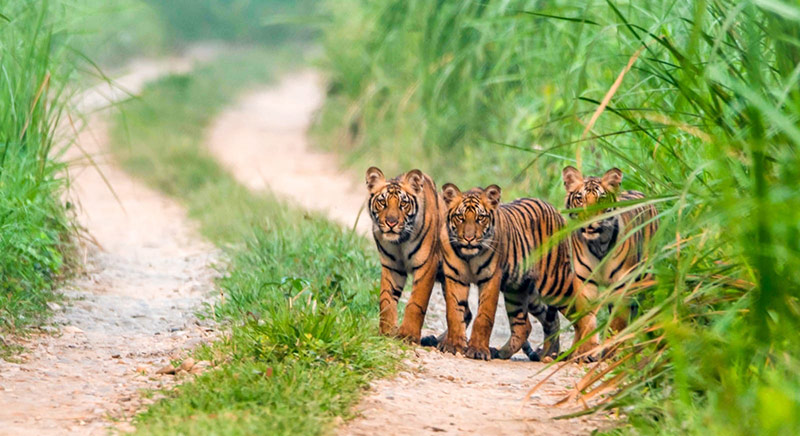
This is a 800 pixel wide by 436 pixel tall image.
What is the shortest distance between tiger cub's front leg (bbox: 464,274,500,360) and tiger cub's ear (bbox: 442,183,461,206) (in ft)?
1.28

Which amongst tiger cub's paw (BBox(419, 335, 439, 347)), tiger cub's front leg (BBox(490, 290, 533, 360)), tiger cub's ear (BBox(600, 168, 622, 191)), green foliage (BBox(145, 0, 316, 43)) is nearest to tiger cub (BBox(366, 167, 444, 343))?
tiger cub's paw (BBox(419, 335, 439, 347))

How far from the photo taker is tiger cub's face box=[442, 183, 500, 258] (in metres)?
4.39

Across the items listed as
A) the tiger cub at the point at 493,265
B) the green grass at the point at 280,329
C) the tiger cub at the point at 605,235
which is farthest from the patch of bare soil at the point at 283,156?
the tiger cub at the point at 605,235

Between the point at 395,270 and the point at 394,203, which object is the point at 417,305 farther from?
the point at 394,203

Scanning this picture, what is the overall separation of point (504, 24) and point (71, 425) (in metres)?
4.92

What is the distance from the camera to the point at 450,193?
449cm

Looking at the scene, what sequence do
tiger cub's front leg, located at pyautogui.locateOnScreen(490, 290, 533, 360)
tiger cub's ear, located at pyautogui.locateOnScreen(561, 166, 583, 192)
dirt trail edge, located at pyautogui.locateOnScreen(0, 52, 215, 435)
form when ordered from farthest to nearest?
tiger cub's front leg, located at pyautogui.locateOnScreen(490, 290, 533, 360) → tiger cub's ear, located at pyautogui.locateOnScreen(561, 166, 583, 192) → dirt trail edge, located at pyautogui.locateOnScreen(0, 52, 215, 435)

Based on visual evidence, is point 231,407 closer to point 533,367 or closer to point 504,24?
point 533,367

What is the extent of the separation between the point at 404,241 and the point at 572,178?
0.79 metres

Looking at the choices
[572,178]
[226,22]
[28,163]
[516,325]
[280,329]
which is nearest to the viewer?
[280,329]

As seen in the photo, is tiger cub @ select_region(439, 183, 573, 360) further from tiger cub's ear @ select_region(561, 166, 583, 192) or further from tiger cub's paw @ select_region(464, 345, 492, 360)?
tiger cub's ear @ select_region(561, 166, 583, 192)

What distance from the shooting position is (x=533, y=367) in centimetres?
453

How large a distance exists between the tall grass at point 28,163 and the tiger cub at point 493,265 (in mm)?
2033

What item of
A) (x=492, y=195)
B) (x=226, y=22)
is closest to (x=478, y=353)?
(x=492, y=195)
